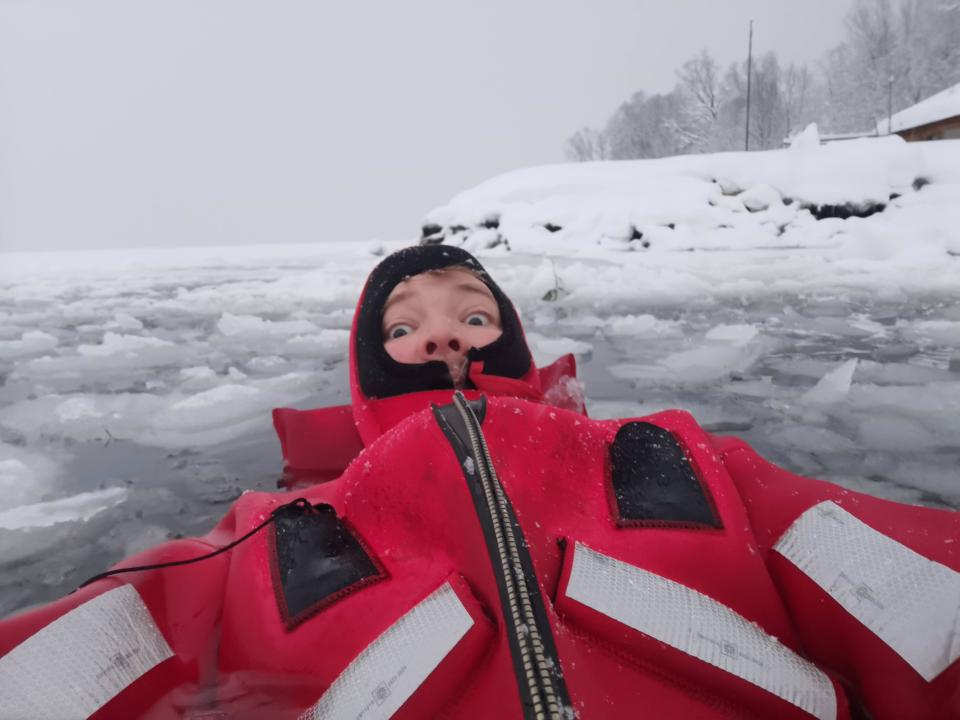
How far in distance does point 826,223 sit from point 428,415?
11.9 m

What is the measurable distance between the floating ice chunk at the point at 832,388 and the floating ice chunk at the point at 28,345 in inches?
177

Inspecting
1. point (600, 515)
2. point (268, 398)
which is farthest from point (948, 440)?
point (268, 398)

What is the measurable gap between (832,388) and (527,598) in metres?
2.07

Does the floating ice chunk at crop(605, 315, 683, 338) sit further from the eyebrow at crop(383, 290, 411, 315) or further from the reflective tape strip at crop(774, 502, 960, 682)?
the reflective tape strip at crop(774, 502, 960, 682)

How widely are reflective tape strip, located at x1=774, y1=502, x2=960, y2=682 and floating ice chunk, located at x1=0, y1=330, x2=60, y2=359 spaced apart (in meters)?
4.42

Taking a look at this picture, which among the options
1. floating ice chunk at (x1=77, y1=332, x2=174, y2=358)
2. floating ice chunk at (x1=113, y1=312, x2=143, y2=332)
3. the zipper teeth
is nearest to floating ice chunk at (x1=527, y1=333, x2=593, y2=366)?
the zipper teeth

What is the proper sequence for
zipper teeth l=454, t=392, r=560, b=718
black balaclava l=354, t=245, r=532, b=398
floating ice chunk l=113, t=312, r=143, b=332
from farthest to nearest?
floating ice chunk l=113, t=312, r=143, b=332 < black balaclava l=354, t=245, r=532, b=398 < zipper teeth l=454, t=392, r=560, b=718

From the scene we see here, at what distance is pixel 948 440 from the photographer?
1.83m

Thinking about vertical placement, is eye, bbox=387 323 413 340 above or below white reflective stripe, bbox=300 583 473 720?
above

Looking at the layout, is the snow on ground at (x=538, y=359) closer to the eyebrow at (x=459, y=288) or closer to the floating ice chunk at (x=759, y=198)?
the eyebrow at (x=459, y=288)

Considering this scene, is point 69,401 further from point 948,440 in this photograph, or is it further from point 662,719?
point 948,440

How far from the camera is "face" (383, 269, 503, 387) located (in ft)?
5.42

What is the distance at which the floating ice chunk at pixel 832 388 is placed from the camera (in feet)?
7.36

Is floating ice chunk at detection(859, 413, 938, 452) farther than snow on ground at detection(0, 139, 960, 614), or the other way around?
floating ice chunk at detection(859, 413, 938, 452)
